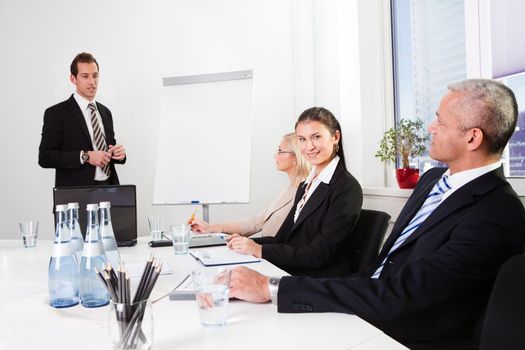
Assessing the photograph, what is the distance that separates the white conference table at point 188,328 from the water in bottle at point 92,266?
29mm

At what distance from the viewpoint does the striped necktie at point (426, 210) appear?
57.9 inches

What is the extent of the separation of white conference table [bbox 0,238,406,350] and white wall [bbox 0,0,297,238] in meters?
3.06

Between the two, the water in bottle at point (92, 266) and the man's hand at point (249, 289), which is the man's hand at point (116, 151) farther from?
the man's hand at point (249, 289)

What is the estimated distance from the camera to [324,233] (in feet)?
6.24

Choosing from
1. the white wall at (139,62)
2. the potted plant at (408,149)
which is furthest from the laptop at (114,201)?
the white wall at (139,62)

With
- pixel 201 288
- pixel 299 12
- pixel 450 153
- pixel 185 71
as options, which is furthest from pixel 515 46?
pixel 185 71

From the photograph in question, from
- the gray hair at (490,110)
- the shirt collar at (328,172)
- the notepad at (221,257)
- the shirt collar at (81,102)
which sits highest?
the shirt collar at (81,102)

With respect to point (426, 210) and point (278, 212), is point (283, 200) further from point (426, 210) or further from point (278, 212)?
point (426, 210)

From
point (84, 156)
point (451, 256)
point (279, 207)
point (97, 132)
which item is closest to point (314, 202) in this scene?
point (279, 207)

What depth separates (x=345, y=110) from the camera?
3.41 metres

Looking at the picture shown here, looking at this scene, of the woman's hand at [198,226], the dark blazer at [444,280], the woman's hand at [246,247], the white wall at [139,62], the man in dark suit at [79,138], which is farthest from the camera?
the white wall at [139,62]

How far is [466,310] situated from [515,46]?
1407mm

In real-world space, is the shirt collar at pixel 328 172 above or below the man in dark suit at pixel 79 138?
below

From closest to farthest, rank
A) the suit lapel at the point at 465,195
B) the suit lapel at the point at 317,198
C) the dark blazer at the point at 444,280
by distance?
the dark blazer at the point at 444,280
the suit lapel at the point at 465,195
the suit lapel at the point at 317,198
